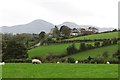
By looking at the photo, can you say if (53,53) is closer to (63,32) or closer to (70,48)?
(70,48)

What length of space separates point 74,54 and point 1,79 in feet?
192

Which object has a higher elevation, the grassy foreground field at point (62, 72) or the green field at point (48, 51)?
the grassy foreground field at point (62, 72)

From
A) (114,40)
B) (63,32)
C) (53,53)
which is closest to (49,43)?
(53,53)

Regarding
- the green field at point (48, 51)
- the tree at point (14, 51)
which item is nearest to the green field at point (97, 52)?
the green field at point (48, 51)

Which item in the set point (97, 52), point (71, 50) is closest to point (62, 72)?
point (97, 52)

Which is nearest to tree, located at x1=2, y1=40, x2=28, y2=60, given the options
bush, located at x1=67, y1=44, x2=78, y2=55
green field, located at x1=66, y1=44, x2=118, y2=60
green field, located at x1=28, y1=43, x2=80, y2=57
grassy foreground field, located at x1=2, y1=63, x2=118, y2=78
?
green field, located at x1=28, y1=43, x2=80, y2=57

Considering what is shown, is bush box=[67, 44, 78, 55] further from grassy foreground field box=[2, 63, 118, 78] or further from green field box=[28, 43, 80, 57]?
grassy foreground field box=[2, 63, 118, 78]

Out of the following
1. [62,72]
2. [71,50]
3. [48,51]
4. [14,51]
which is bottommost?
[48,51]

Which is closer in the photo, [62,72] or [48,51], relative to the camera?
[62,72]

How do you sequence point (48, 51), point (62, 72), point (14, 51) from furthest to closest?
point (48, 51)
point (14, 51)
point (62, 72)

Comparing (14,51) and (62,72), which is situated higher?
(62,72)

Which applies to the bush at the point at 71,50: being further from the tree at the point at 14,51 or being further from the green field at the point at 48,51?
the tree at the point at 14,51

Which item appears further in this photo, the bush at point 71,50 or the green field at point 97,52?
the bush at point 71,50

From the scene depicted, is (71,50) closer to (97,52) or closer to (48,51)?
(97,52)
